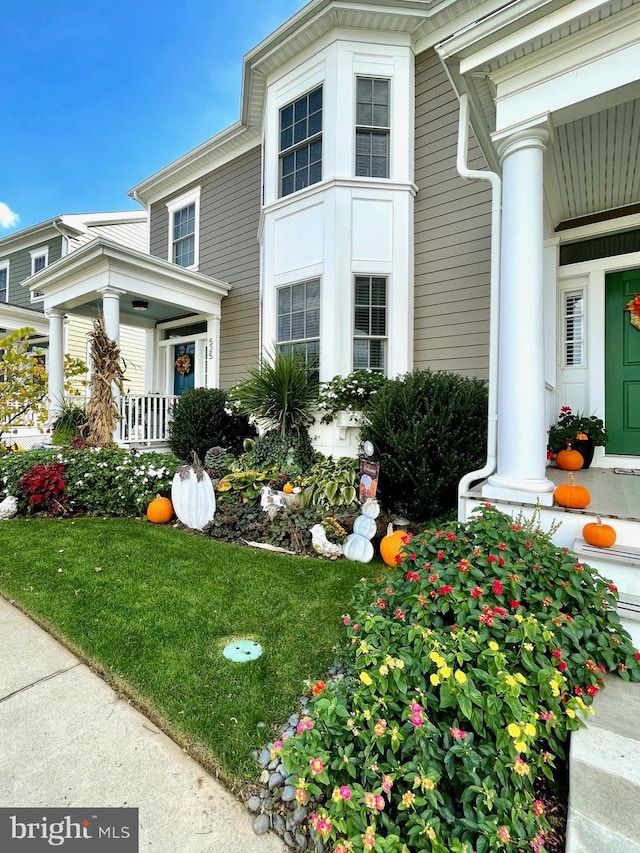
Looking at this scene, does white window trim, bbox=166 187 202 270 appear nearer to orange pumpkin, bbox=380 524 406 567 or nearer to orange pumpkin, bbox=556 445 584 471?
orange pumpkin, bbox=380 524 406 567

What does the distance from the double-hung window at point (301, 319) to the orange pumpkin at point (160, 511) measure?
2694mm

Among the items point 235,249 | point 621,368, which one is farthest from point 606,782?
point 235,249

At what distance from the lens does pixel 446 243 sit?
575 centimetres

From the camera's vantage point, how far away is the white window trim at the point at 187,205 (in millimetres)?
9008

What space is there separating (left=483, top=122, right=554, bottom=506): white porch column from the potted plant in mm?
1774

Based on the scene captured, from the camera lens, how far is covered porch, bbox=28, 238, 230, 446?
6852mm

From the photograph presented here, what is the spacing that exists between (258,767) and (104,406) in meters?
6.04

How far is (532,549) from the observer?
2043 millimetres

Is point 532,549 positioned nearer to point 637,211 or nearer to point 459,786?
point 459,786

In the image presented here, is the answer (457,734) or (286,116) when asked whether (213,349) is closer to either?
(286,116)

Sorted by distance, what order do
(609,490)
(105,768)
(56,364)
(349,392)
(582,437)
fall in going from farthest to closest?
(56,364), (349,392), (582,437), (609,490), (105,768)

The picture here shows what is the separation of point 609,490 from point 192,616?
324 centimetres

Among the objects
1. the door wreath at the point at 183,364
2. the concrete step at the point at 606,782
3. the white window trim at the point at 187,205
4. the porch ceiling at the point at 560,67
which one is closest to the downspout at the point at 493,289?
the porch ceiling at the point at 560,67

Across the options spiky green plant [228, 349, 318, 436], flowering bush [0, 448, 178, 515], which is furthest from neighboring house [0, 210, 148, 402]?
spiky green plant [228, 349, 318, 436]
